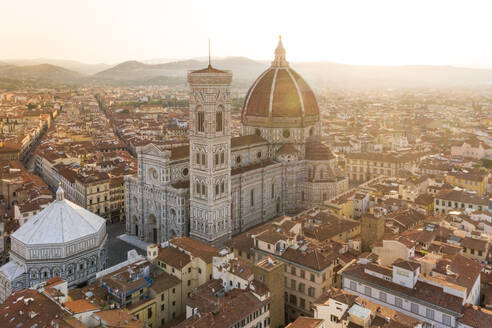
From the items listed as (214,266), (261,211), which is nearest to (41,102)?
(261,211)

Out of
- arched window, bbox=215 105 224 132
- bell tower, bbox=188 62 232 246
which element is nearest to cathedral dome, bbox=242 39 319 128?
arched window, bbox=215 105 224 132

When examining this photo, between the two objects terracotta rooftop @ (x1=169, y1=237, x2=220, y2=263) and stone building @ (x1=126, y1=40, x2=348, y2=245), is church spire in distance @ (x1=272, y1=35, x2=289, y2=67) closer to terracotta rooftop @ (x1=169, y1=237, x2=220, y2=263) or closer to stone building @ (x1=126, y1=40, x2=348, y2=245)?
stone building @ (x1=126, y1=40, x2=348, y2=245)

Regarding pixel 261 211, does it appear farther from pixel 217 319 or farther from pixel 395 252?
pixel 217 319

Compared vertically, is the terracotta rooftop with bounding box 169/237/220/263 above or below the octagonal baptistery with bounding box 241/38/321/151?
below

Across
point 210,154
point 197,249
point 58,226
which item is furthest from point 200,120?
point 58,226

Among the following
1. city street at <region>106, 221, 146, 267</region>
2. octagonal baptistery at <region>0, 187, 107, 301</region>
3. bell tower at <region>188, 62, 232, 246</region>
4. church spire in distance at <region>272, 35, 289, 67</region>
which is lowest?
city street at <region>106, 221, 146, 267</region>

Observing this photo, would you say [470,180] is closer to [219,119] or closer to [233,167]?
[233,167]
